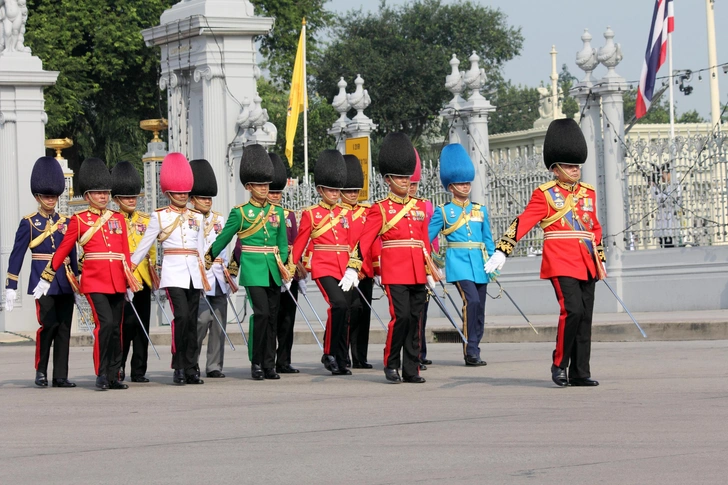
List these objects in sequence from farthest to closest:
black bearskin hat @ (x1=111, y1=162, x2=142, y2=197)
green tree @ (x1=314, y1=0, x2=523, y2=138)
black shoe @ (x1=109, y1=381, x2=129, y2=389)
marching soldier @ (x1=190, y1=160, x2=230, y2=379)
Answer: green tree @ (x1=314, y1=0, x2=523, y2=138)
black bearskin hat @ (x1=111, y1=162, x2=142, y2=197)
marching soldier @ (x1=190, y1=160, x2=230, y2=379)
black shoe @ (x1=109, y1=381, x2=129, y2=389)

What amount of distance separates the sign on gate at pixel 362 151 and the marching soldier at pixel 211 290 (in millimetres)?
6359

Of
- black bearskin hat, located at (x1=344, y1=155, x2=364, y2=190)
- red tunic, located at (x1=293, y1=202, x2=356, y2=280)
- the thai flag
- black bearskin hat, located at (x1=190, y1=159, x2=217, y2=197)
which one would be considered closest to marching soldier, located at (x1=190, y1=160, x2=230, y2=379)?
black bearskin hat, located at (x1=190, y1=159, x2=217, y2=197)

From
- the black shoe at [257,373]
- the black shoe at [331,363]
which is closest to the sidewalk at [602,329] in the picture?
the black shoe at [331,363]

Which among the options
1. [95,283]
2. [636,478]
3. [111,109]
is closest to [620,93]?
[95,283]

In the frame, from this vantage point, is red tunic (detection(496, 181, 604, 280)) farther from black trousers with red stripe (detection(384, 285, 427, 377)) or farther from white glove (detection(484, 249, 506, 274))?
black trousers with red stripe (detection(384, 285, 427, 377))

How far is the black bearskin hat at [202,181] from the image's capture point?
1317cm

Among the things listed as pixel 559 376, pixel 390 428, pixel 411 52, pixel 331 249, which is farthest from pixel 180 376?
pixel 411 52

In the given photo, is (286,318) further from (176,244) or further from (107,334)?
(107,334)

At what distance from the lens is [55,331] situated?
12.5m

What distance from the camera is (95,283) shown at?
11.8 metres

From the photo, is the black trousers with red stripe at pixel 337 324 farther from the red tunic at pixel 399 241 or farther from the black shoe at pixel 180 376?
the black shoe at pixel 180 376

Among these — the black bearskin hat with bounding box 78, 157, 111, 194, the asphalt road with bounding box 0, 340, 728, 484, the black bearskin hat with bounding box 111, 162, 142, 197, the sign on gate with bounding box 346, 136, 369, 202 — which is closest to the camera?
the asphalt road with bounding box 0, 340, 728, 484

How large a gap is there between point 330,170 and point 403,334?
2.39m

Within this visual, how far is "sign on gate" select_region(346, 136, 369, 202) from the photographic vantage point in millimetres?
19422
